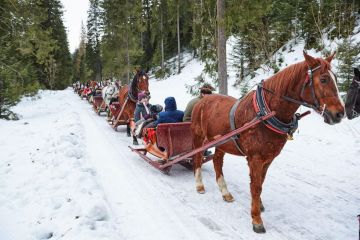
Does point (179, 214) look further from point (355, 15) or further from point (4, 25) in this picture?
point (355, 15)

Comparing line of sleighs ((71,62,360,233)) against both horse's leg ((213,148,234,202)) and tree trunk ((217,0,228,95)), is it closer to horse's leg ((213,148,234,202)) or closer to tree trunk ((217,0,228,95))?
horse's leg ((213,148,234,202))

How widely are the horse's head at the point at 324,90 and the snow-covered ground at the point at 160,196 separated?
1740 mm

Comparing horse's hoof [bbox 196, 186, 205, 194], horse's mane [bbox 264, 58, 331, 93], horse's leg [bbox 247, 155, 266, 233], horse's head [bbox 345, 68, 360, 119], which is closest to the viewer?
horse's mane [bbox 264, 58, 331, 93]

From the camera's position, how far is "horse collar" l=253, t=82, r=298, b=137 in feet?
15.1

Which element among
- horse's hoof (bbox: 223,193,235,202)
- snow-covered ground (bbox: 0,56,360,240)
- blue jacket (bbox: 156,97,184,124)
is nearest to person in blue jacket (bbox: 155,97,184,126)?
blue jacket (bbox: 156,97,184,124)

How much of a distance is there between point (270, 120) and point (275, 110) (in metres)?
0.17

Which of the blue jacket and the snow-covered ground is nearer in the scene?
the snow-covered ground

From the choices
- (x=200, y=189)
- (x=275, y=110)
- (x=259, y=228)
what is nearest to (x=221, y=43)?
(x=200, y=189)

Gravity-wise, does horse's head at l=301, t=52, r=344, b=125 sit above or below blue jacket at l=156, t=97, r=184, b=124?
above

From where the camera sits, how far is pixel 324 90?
405 cm

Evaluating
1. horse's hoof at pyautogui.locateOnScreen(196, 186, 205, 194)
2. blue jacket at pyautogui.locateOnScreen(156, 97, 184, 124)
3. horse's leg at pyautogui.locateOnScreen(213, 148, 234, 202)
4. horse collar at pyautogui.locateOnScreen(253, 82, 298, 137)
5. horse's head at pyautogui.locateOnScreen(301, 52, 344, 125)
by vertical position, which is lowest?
horse's hoof at pyautogui.locateOnScreen(196, 186, 205, 194)

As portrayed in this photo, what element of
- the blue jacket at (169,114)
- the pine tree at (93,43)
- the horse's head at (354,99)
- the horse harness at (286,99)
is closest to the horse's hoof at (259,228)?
the horse harness at (286,99)

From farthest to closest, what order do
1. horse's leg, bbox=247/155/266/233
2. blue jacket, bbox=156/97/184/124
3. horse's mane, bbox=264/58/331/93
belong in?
blue jacket, bbox=156/97/184/124 < horse's leg, bbox=247/155/266/233 < horse's mane, bbox=264/58/331/93

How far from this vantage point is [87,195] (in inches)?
222
